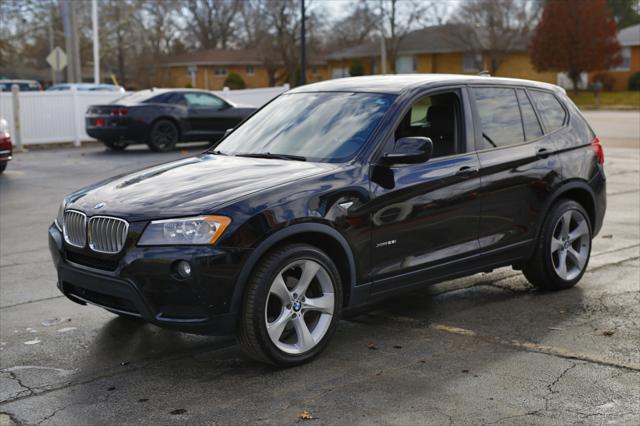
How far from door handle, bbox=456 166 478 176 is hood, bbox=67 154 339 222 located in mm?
1053

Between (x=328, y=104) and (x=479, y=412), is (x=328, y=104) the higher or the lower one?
the higher one

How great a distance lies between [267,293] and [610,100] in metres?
49.9

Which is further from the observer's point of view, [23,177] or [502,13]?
[502,13]

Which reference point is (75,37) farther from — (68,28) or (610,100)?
(610,100)

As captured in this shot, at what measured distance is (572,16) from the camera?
183ft

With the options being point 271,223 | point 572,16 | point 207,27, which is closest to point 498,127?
point 271,223

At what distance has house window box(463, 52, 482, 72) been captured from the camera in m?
65.4

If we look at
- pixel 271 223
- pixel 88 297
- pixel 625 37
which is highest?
pixel 625 37

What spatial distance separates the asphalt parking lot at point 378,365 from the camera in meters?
4.60

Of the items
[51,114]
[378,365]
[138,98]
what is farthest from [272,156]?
[51,114]

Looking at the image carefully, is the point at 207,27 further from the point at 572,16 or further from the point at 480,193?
the point at 480,193

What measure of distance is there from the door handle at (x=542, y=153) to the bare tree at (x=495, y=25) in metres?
57.4

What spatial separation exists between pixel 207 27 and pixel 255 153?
7852 centimetres

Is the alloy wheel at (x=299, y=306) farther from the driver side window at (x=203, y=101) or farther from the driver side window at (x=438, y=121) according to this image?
the driver side window at (x=203, y=101)
